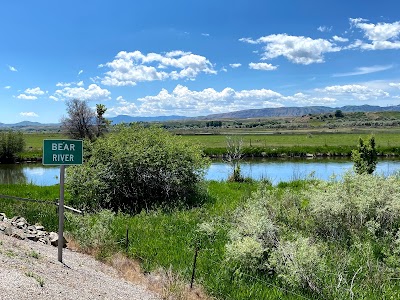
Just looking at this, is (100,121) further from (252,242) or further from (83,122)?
(252,242)

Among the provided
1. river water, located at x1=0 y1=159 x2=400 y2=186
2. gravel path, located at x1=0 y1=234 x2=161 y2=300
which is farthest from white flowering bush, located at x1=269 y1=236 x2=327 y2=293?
river water, located at x1=0 y1=159 x2=400 y2=186

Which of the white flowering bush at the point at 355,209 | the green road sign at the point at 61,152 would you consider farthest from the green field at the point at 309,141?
the green road sign at the point at 61,152

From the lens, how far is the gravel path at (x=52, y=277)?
231 inches

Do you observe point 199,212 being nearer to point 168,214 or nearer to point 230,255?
point 168,214

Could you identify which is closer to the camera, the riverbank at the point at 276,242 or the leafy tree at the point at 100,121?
the riverbank at the point at 276,242

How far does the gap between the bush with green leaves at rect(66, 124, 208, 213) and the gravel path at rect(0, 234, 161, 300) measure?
667 centimetres

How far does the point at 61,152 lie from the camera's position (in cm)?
820

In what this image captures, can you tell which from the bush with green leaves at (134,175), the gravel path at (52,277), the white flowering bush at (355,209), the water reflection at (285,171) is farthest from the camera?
the water reflection at (285,171)

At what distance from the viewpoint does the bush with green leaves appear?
627 inches

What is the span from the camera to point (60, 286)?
643cm

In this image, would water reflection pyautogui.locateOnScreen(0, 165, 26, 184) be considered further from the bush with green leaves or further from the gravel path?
the gravel path

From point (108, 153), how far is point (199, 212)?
4822mm

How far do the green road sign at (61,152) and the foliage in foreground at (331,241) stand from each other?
364 centimetres

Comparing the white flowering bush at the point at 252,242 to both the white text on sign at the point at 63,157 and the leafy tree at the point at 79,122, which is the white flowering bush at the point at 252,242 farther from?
the leafy tree at the point at 79,122
